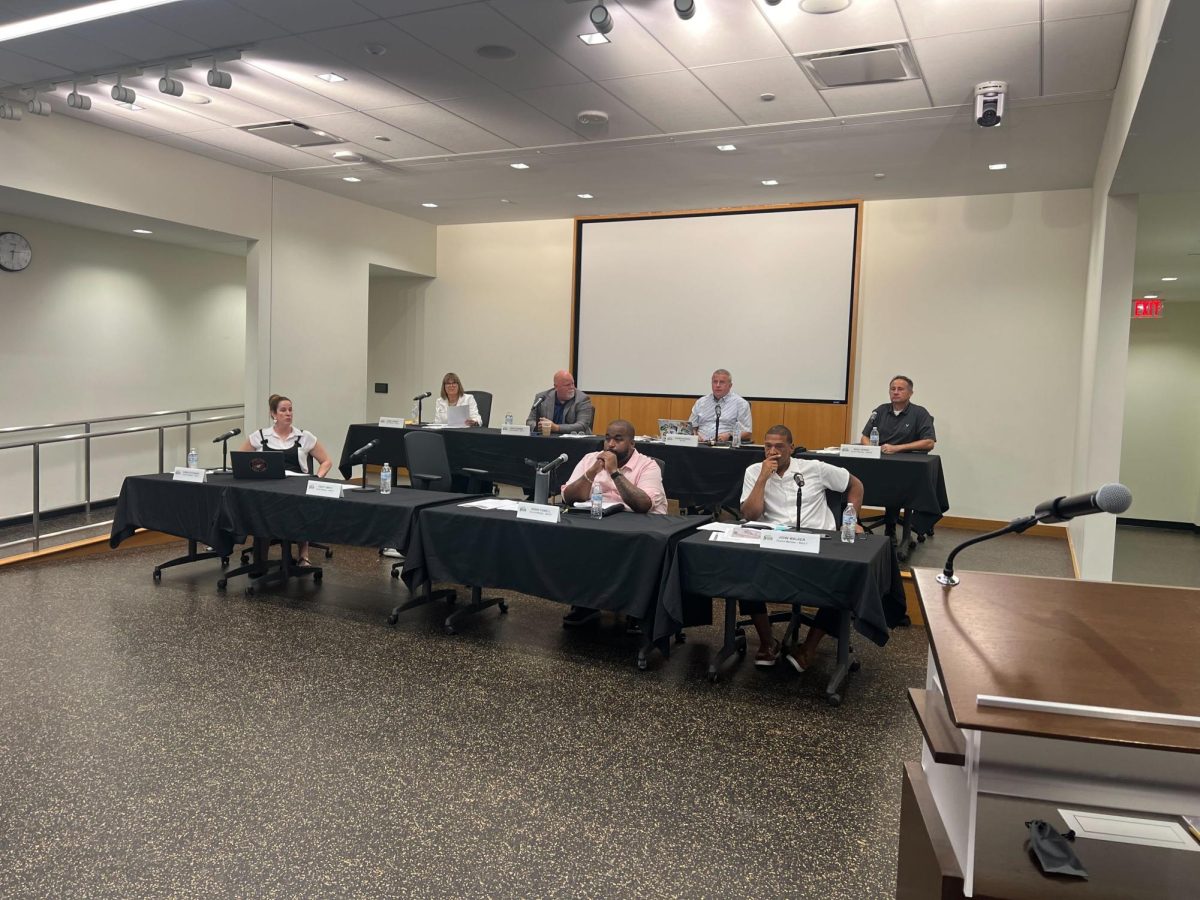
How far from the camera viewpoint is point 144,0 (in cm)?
425

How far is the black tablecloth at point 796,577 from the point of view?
3518mm

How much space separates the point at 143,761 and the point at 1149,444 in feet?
35.2

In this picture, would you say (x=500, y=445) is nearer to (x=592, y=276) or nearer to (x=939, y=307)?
(x=592, y=276)

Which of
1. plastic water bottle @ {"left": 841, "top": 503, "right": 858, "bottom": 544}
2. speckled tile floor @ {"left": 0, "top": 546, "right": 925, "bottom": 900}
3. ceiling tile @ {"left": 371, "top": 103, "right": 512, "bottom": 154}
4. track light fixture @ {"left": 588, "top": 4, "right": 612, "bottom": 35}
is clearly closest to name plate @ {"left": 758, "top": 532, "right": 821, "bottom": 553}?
plastic water bottle @ {"left": 841, "top": 503, "right": 858, "bottom": 544}

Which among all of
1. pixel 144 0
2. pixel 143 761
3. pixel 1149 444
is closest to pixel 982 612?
pixel 143 761

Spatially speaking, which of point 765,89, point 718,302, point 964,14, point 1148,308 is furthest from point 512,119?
point 1148,308

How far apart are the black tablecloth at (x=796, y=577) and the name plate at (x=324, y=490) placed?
2133 millimetres

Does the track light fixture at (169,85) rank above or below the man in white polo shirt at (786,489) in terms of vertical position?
above

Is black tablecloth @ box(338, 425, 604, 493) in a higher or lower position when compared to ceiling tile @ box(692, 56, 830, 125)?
lower

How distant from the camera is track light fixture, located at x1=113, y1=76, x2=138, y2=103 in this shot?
529cm

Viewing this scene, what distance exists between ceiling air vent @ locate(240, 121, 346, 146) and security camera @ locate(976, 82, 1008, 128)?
4559 mm

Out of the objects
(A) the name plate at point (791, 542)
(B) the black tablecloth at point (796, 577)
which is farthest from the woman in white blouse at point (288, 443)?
(A) the name plate at point (791, 542)

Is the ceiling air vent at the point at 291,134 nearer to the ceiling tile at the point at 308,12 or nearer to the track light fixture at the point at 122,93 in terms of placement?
the track light fixture at the point at 122,93

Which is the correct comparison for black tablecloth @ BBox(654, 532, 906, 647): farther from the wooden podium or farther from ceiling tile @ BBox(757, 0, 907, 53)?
ceiling tile @ BBox(757, 0, 907, 53)
